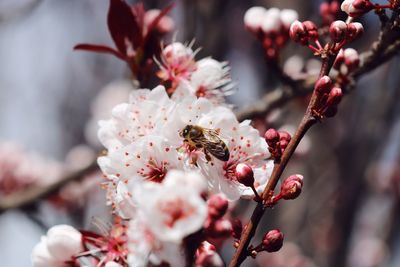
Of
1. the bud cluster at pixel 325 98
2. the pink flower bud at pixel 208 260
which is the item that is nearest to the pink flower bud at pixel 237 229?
the pink flower bud at pixel 208 260

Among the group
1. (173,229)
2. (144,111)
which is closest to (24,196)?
(144,111)

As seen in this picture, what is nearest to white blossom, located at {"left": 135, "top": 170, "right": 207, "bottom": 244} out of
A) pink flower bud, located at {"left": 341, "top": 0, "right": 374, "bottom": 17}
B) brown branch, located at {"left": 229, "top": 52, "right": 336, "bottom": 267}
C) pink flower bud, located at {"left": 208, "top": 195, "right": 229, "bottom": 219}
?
pink flower bud, located at {"left": 208, "top": 195, "right": 229, "bottom": 219}

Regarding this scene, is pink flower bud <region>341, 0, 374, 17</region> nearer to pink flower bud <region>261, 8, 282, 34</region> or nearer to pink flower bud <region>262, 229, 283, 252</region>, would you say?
pink flower bud <region>262, 229, 283, 252</region>

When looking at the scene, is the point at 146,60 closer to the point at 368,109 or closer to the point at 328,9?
the point at 328,9

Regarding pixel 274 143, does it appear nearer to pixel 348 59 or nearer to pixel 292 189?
Result: pixel 292 189

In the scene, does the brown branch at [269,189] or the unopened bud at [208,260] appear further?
the brown branch at [269,189]

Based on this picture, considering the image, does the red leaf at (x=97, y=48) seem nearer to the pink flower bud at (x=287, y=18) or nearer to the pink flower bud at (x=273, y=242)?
the pink flower bud at (x=287, y=18)
